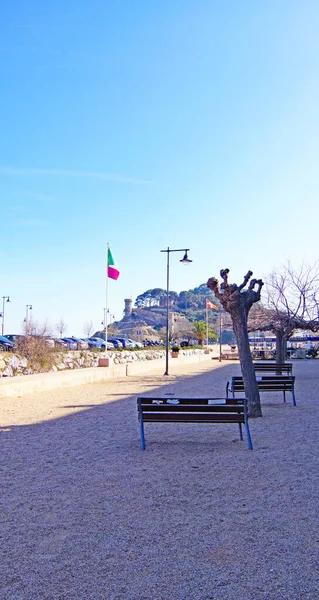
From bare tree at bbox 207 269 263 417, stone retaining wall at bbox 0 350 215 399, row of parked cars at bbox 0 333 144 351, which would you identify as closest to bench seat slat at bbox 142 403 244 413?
bare tree at bbox 207 269 263 417

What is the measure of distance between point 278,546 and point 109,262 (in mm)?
22250

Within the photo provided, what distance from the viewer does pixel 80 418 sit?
33.1 feet

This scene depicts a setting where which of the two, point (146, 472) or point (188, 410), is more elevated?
point (188, 410)

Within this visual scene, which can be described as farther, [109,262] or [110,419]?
[109,262]

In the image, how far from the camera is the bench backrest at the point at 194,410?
697cm

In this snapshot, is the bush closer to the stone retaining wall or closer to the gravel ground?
the stone retaining wall

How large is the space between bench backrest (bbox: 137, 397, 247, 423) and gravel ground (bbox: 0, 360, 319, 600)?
1.39 feet

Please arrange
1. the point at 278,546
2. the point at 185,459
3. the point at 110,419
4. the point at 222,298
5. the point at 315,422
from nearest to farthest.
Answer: the point at 278,546, the point at 185,459, the point at 315,422, the point at 110,419, the point at 222,298

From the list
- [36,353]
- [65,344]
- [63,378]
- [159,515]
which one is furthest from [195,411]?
[65,344]

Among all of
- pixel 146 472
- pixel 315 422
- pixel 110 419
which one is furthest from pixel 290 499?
pixel 110 419

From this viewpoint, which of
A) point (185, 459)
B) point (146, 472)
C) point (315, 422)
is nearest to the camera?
point (146, 472)

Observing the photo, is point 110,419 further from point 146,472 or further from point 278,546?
point 278,546

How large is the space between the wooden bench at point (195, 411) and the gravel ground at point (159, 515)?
1.32 feet

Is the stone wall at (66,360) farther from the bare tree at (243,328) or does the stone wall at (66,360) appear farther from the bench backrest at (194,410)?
the bench backrest at (194,410)
